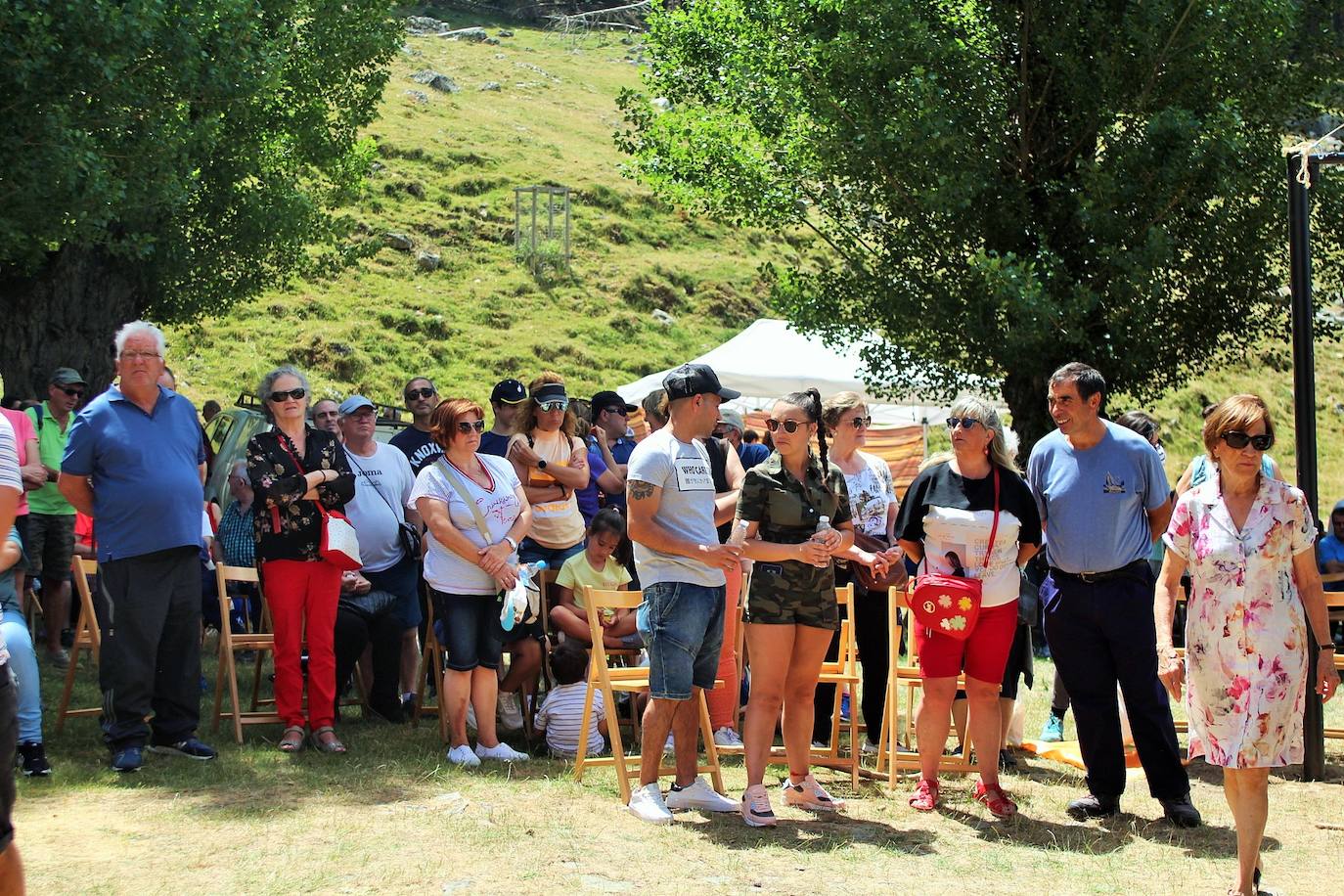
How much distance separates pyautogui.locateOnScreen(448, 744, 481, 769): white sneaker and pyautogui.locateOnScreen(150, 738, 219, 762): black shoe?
117 cm

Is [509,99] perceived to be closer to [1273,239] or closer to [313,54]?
[313,54]

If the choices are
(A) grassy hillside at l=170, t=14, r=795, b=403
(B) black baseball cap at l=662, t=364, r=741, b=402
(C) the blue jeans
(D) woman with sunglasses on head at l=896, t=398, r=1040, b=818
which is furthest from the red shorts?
(A) grassy hillside at l=170, t=14, r=795, b=403

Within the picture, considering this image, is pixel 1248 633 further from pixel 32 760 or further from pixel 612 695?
pixel 32 760

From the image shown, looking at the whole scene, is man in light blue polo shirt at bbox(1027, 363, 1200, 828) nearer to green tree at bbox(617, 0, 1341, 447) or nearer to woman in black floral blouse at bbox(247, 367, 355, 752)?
woman in black floral blouse at bbox(247, 367, 355, 752)

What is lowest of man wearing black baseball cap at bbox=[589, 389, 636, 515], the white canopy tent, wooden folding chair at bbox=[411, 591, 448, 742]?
wooden folding chair at bbox=[411, 591, 448, 742]

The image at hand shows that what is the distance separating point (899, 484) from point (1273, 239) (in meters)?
7.86

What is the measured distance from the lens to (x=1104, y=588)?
19.8 feet

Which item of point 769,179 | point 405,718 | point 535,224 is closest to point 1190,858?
point 405,718

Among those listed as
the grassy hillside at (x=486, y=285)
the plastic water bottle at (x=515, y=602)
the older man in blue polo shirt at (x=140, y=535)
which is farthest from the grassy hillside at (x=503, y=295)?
the older man in blue polo shirt at (x=140, y=535)

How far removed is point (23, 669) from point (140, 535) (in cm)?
84

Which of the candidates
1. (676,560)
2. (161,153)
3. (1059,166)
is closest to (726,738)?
(676,560)

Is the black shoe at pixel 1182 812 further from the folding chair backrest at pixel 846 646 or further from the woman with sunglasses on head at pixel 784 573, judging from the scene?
the woman with sunglasses on head at pixel 784 573

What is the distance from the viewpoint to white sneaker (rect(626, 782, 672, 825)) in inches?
229

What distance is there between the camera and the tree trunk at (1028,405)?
14.9m
